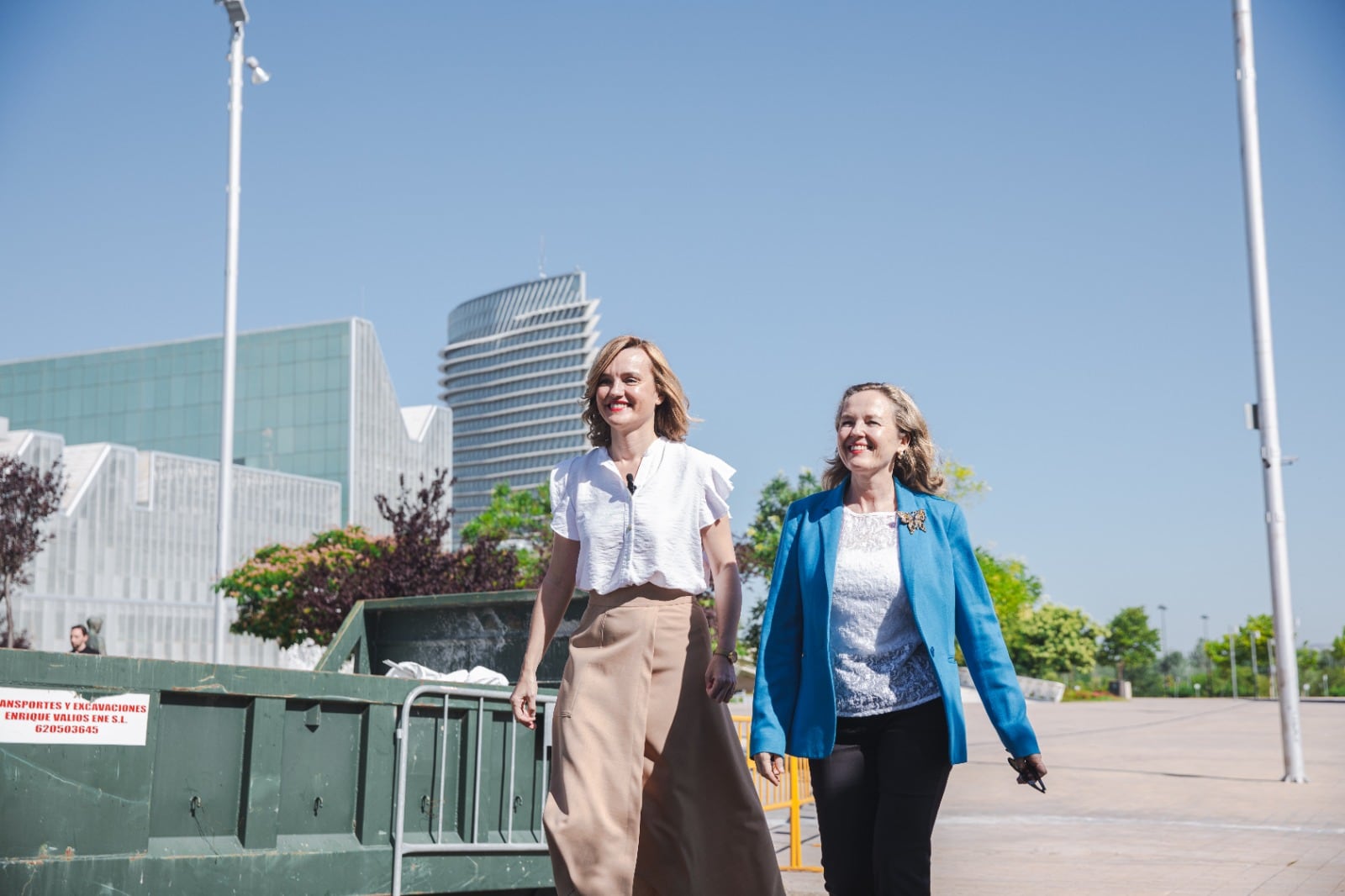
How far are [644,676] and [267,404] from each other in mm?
118141

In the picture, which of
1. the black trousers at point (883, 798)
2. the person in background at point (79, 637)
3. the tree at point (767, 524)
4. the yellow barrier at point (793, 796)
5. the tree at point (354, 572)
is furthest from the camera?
the tree at point (767, 524)

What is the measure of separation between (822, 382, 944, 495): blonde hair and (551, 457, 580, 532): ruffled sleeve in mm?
772

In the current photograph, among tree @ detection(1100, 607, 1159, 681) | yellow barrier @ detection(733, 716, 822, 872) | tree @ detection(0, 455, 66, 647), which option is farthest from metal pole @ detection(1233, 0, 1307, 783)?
tree @ detection(1100, 607, 1159, 681)

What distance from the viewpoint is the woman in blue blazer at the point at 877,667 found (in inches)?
140

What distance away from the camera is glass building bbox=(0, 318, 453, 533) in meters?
113

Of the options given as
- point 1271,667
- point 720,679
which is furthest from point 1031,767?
point 1271,667

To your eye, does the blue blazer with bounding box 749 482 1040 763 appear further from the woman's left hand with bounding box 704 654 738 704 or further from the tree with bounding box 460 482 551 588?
the tree with bounding box 460 482 551 588

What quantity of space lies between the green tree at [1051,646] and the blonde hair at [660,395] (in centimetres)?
6897

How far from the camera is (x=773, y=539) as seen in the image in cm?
4725

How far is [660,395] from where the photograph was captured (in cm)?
419

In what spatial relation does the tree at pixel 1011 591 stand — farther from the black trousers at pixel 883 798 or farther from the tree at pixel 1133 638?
the black trousers at pixel 883 798

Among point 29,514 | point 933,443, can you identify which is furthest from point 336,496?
point 933,443

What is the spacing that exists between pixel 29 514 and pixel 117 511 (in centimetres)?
4138

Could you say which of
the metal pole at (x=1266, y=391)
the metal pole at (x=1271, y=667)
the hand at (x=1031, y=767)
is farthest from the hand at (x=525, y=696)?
the metal pole at (x=1271, y=667)
